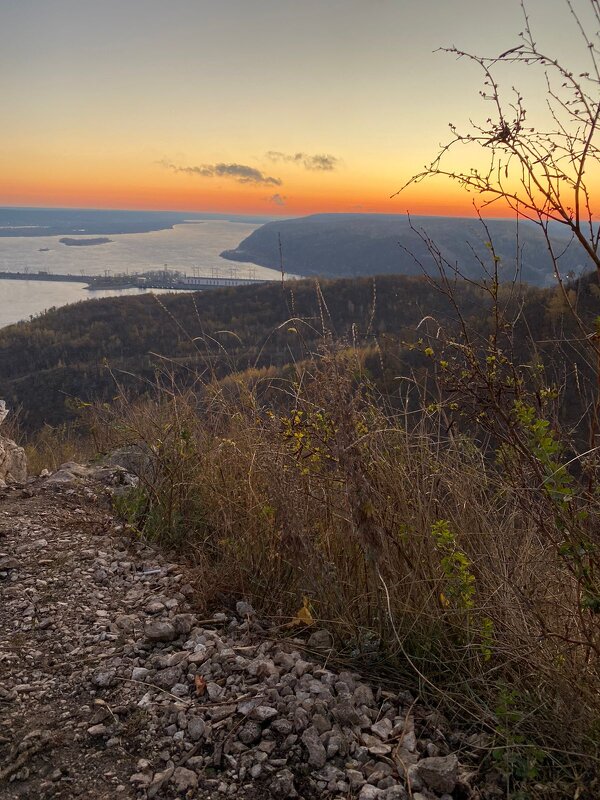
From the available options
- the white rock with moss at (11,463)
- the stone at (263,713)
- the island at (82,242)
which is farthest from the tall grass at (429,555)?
the island at (82,242)

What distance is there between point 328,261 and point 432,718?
8764cm

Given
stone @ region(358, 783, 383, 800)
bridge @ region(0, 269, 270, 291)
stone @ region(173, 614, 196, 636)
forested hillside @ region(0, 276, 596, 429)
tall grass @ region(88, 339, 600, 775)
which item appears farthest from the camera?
Answer: bridge @ region(0, 269, 270, 291)

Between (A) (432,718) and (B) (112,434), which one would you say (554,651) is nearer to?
(A) (432,718)

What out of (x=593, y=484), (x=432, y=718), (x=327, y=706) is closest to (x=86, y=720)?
(x=327, y=706)

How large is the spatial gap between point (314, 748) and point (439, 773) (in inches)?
12.6

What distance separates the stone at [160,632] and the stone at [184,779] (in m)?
0.60

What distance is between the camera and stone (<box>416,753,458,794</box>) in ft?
4.61

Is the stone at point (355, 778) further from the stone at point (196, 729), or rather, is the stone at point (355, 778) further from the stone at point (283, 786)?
the stone at point (196, 729)

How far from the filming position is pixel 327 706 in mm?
1675

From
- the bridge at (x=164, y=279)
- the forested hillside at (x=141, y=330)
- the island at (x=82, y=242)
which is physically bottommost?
the forested hillside at (x=141, y=330)

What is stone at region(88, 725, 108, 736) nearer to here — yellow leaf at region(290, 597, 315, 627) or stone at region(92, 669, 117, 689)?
stone at region(92, 669, 117, 689)

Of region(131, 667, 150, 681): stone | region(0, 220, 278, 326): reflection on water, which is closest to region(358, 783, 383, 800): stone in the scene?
region(131, 667, 150, 681): stone

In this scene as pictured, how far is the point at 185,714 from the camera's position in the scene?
67.0 inches

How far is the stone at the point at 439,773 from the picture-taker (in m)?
1.40
